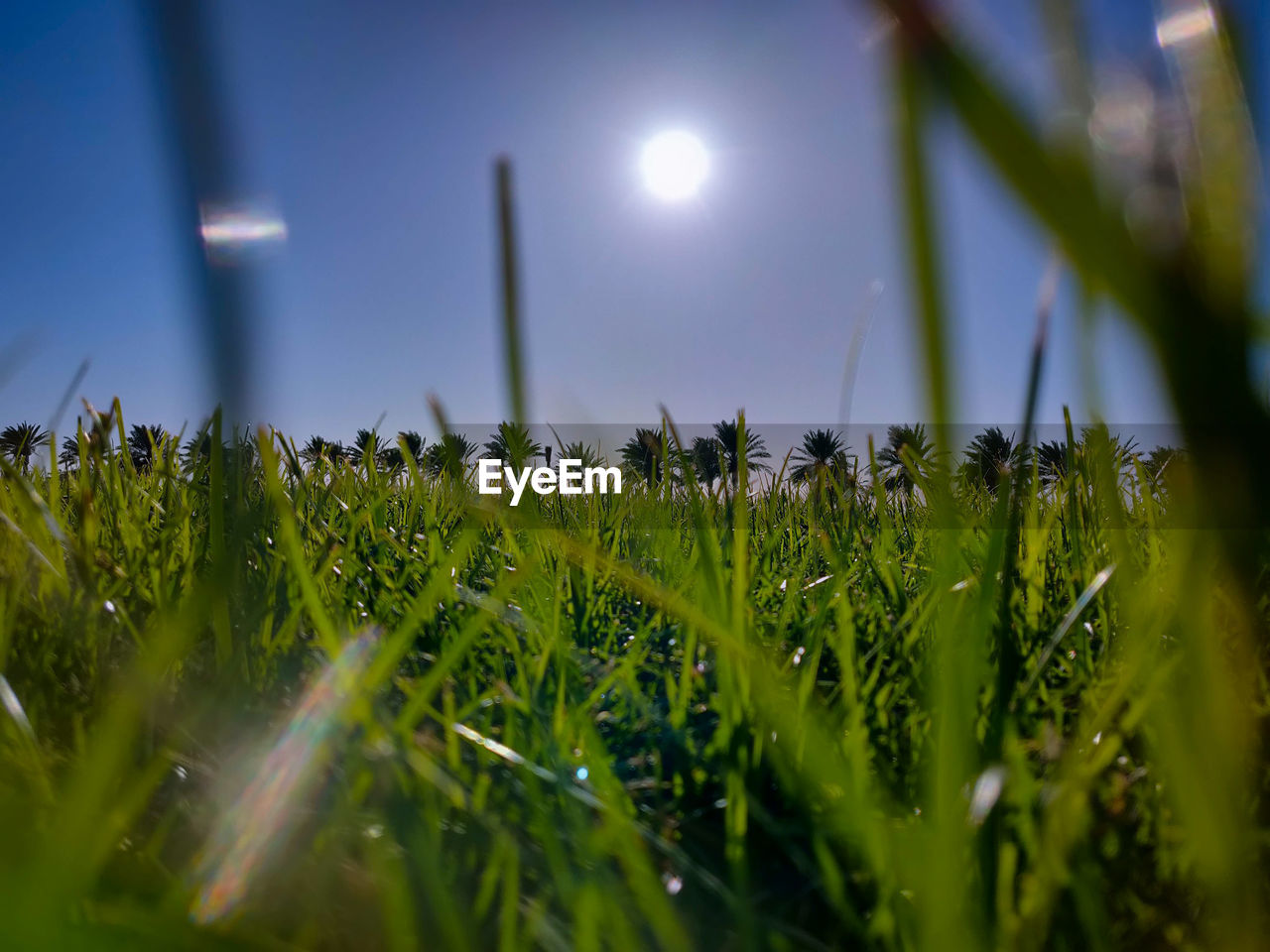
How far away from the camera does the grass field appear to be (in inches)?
8.5

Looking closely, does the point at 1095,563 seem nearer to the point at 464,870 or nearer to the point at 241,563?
the point at 464,870

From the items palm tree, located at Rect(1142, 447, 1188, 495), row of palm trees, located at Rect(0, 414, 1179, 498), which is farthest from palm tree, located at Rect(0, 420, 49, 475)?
palm tree, located at Rect(1142, 447, 1188, 495)

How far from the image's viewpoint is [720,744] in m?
0.74

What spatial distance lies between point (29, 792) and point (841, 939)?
599 millimetres

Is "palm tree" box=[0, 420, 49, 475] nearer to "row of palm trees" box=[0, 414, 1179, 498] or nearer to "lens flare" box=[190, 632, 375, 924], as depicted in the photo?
"row of palm trees" box=[0, 414, 1179, 498]

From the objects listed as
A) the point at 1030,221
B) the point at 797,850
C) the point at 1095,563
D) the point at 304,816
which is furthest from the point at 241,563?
the point at 1095,563

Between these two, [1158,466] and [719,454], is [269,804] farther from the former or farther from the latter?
[1158,466]

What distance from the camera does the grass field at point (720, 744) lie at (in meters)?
0.22

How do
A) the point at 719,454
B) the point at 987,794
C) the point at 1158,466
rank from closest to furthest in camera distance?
the point at 987,794 → the point at 719,454 → the point at 1158,466

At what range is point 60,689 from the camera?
2.80 ft

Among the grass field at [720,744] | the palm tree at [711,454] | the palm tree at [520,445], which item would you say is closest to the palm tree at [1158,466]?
the grass field at [720,744]

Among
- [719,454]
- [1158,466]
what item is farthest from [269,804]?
[1158,466]

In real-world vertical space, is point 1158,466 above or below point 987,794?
above

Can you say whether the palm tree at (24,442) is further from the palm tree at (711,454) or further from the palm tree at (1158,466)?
the palm tree at (1158,466)
